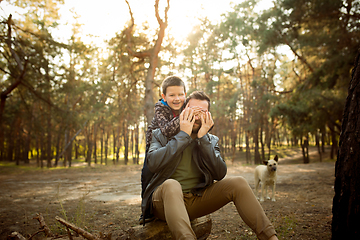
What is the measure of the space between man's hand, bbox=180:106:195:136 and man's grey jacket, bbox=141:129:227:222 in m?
0.05

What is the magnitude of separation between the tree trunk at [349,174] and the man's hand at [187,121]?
1.62m

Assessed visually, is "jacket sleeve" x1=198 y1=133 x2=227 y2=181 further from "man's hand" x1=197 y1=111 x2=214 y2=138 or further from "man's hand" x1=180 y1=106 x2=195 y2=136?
"man's hand" x1=180 y1=106 x2=195 y2=136

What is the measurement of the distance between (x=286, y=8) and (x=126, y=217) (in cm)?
1123

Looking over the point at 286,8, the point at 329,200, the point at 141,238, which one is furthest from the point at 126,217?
the point at 286,8

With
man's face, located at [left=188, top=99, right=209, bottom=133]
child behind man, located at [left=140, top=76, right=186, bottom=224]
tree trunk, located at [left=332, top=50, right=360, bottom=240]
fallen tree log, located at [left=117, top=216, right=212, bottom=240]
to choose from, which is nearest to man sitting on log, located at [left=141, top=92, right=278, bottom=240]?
man's face, located at [left=188, top=99, right=209, bottom=133]

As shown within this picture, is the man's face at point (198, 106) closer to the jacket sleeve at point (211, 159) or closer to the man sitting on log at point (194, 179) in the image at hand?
the man sitting on log at point (194, 179)

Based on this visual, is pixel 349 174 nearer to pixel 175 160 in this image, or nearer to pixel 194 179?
pixel 194 179

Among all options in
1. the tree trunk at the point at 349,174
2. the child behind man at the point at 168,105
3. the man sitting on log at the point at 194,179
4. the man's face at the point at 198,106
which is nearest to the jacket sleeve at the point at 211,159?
the man sitting on log at the point at 194,179

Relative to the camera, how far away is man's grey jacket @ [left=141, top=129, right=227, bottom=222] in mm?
2168

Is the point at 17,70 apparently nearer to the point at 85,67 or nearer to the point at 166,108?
the point at 85,67

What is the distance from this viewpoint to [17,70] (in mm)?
13531

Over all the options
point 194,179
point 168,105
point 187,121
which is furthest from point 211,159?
point 168,105

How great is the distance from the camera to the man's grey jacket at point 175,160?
2.17m

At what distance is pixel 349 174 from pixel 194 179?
1.56 m
